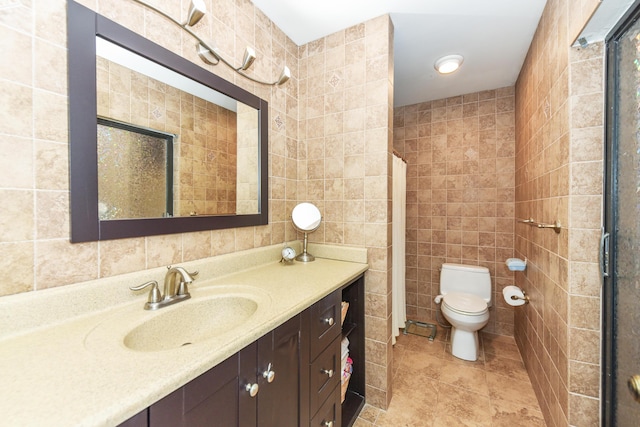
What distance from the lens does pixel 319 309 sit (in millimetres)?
1086

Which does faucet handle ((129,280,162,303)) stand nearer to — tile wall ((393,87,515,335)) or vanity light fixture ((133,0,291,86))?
vanity light fixture ((133,0,291,86))

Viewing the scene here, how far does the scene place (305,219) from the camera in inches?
66.3

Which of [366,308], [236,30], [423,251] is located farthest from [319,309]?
[423,251]

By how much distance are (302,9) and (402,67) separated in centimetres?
101

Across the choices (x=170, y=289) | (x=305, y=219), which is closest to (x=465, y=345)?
(x=305, y=219)

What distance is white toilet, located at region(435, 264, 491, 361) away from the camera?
6.63ft

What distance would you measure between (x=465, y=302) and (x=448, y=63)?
1977 millimetres

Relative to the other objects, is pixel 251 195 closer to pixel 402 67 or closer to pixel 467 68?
pixel 402 67

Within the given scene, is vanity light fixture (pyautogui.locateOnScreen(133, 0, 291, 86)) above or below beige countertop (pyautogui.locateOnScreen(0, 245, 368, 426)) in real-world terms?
above

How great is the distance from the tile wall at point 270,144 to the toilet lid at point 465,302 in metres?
0.85

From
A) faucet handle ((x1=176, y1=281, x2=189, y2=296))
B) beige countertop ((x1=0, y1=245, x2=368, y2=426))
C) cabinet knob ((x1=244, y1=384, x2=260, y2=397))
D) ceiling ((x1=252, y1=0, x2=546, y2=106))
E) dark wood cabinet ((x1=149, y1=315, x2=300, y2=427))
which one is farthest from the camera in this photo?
ceiling ((x1=252, y1=0, x2=546, y2=106))

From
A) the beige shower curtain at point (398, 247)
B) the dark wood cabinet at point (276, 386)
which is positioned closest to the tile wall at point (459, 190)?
the beige shower curtain at point (398, 247)

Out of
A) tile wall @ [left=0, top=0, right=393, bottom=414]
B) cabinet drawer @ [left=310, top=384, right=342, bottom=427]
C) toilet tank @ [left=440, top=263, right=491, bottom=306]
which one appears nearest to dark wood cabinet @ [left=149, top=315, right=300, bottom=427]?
cabinet drawer @ [left=310, top=384, right=342, bottom=427]

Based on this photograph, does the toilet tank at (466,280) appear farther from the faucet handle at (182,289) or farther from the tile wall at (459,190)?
the faucet handle at (182,289)
